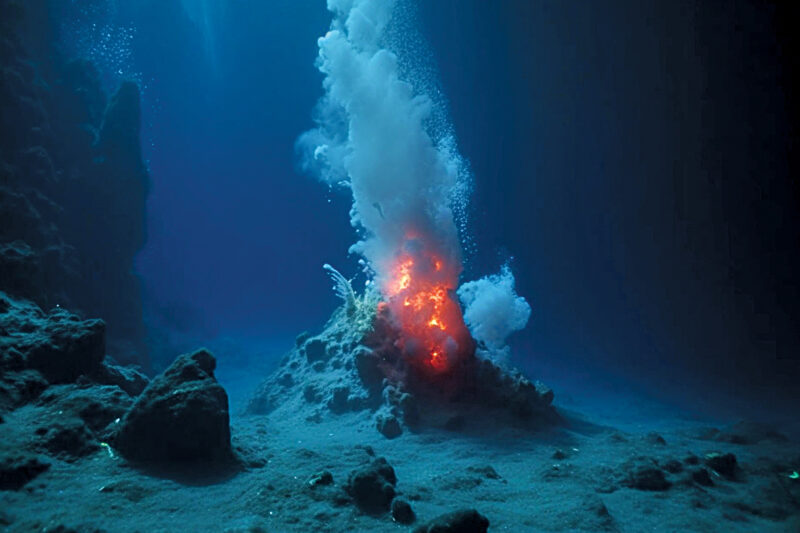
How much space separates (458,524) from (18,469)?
5.26 meters

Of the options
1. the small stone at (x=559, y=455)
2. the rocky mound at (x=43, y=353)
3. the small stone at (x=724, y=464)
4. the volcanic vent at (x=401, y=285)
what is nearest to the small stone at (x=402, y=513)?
the small stone at (x=559, y=455)

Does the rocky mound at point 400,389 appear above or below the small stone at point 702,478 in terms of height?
above

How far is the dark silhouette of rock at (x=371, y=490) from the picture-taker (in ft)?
18.3

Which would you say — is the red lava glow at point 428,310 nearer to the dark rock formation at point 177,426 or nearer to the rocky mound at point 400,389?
the rocky mound at point 400,389

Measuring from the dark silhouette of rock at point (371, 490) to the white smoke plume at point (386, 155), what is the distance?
7.88 m

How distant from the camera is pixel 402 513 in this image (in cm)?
534

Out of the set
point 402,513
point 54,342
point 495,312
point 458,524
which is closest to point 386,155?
point 495,312

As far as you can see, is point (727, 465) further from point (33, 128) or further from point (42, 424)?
point (33, 128)

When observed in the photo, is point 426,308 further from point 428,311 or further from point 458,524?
point 458,524

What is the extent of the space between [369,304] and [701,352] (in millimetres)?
38200

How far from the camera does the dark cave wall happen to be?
13914 mm

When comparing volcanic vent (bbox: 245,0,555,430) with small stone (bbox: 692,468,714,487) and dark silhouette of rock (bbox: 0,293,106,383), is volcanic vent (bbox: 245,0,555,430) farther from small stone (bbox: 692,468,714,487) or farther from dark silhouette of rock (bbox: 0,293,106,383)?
dark silhouette of rock (bbox: 0,293,106,383)

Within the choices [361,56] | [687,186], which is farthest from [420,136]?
[687,186]

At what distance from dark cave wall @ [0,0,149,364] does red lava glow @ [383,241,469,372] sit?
997 centimetres
